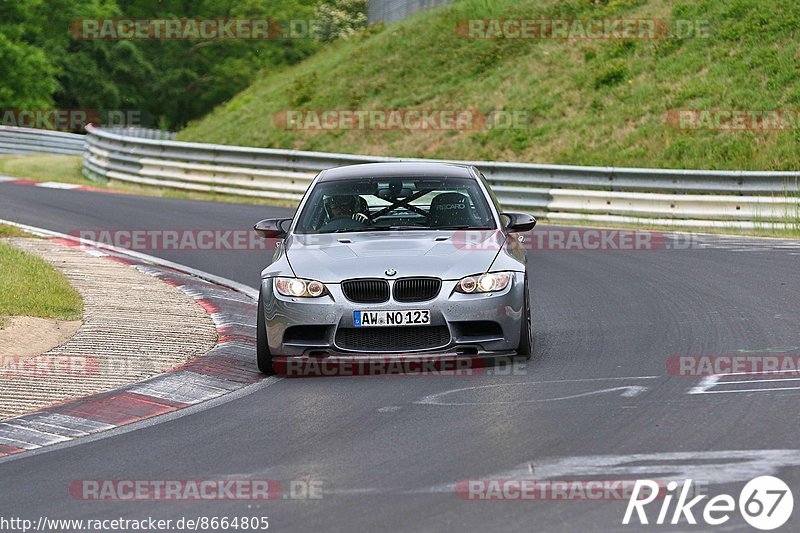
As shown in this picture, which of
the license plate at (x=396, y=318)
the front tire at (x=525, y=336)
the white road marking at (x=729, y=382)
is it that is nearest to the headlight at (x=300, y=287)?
the license plate at (x=396, y=318)

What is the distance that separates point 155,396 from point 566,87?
25.0 m

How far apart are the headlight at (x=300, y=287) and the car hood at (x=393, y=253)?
5cm

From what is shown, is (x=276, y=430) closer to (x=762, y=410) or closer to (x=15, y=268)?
(x=762, y=410)

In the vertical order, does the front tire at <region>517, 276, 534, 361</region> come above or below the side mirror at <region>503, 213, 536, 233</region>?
below

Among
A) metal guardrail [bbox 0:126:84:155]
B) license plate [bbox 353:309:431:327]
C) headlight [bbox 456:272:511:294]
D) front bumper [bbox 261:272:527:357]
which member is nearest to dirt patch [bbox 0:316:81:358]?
front bumper [bbox 261:272:527:357]

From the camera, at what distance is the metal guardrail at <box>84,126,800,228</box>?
20.9 metres

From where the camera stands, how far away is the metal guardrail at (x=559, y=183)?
68.7 ft

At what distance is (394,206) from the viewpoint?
→ 1068 centimetres

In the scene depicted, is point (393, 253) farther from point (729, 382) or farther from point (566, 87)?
point (566, 87)

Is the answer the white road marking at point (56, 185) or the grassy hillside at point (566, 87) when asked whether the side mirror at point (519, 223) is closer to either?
the grassy hillside at point (566, 87)

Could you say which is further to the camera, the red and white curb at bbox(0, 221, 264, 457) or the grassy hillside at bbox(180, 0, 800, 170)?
the grassy hillside at bbox(180, 0, 800, 170)

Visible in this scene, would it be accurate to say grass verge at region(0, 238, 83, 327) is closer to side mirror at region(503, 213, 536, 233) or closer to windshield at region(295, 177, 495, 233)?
windshield at region(295, 177, 495, 233)

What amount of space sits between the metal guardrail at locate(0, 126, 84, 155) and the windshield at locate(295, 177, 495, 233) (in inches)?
1356

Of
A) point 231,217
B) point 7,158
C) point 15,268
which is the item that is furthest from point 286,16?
point 15,268
